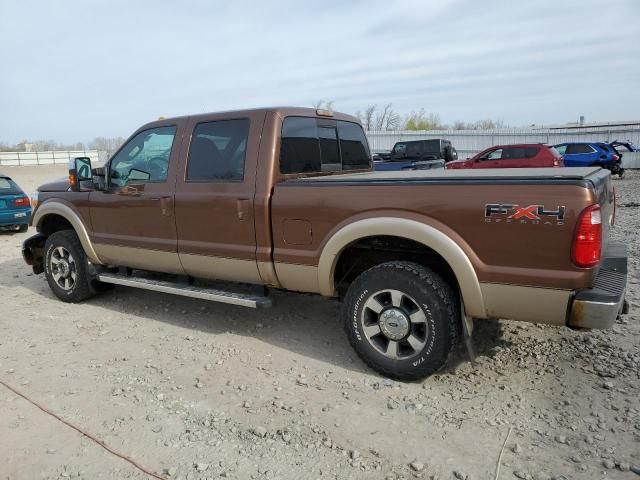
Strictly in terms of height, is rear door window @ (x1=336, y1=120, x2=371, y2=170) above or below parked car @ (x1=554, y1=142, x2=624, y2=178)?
above

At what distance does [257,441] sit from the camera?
3.04 meters

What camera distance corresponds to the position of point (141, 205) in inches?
192

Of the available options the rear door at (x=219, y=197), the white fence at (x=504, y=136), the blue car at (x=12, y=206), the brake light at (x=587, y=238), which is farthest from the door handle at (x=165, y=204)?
the white fence at (x=504, y=136)

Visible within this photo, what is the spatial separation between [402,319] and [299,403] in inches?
36.7

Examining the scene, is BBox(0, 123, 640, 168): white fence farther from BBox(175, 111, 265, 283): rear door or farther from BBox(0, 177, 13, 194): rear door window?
BBox(175, 111, 265, 283): rear door

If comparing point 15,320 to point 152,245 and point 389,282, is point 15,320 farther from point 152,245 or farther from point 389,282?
point 389,282

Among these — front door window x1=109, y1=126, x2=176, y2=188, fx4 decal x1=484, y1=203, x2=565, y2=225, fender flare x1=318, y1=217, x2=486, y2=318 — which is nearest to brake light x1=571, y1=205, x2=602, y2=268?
fx4 decal x1=484, y1=203, x2=565, y2=225

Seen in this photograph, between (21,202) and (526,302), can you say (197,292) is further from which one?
(21,202)

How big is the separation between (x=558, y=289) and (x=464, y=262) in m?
0.57

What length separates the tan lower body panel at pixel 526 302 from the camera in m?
3.06

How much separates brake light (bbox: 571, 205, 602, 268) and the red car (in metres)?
14.4

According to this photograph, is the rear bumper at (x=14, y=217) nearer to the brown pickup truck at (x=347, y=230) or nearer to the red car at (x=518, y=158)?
the brown pickup truck at (x=347, y=230)

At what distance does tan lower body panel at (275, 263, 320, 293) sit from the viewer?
3.97 meters

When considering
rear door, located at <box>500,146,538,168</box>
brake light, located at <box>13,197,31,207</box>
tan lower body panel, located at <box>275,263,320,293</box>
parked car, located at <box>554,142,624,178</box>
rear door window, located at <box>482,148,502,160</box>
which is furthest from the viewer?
parked car, located at <box>554,142,624,178</box>
